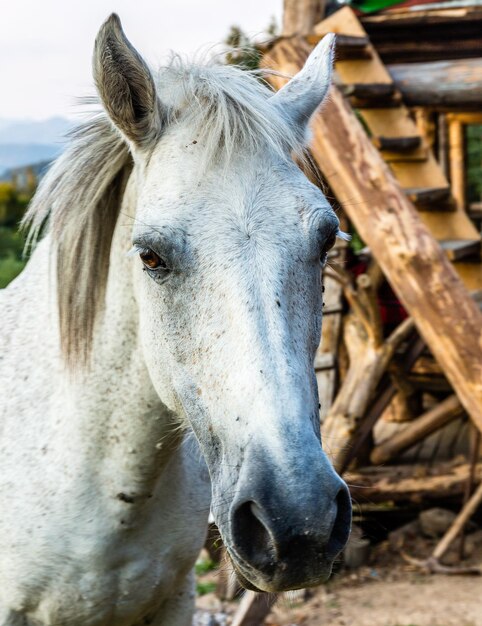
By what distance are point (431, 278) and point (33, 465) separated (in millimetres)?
2447

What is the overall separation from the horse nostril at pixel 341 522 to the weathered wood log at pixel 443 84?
374cm

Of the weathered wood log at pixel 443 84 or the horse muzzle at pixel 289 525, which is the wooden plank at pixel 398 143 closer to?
the weathered wood log at pixel 443 84

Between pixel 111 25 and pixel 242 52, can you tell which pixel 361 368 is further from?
pixel 111 25

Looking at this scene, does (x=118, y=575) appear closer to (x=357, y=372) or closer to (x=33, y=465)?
(x=33, y=465)

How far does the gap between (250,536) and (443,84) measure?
3.88 m

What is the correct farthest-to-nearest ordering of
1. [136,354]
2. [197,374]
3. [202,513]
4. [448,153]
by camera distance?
[448,153] < [202,513] < [136,354] < [197,374]

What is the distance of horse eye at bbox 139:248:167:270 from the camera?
2035 mm

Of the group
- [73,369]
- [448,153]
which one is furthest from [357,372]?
[448,153]

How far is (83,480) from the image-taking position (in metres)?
2.42

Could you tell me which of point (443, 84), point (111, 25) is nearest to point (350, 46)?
point (443, 84)

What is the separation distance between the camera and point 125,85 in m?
2.14

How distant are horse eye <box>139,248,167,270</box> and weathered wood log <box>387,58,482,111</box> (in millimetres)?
3410

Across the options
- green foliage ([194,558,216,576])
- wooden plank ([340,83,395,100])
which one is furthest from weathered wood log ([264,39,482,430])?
green foliage ([194,558,216,576])

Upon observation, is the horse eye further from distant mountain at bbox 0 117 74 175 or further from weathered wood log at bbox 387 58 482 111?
distant mountain at bbox 0 117 74 175
